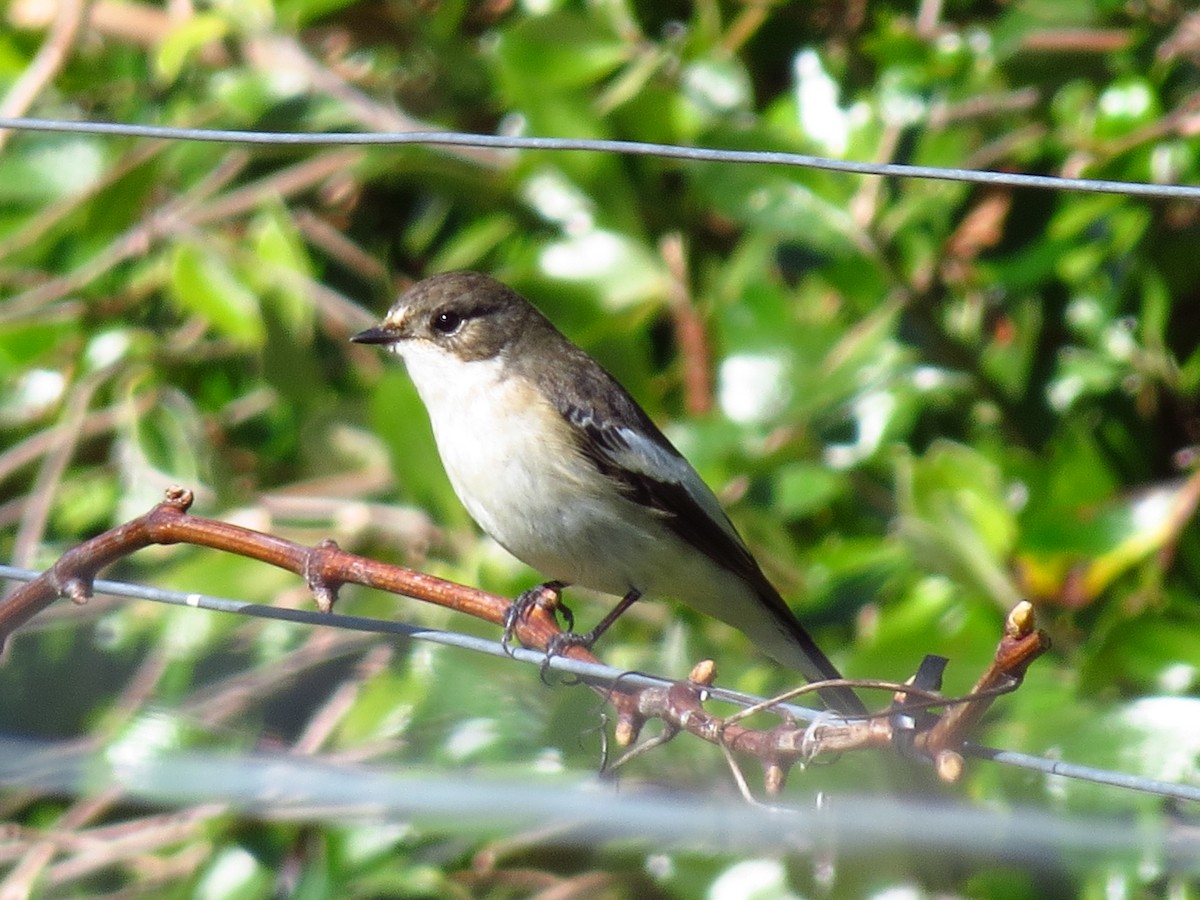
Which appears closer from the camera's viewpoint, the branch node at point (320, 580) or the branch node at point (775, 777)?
the branch node at point (775, 777)

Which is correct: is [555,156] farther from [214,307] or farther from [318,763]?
[318,763]

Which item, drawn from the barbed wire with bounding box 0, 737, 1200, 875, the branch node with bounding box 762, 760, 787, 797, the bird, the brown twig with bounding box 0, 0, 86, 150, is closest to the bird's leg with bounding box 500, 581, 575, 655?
the bird

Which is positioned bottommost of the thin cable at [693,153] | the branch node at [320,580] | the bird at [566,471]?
the branch node at [320,580]

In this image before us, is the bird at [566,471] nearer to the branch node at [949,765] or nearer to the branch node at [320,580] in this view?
the branch node at [320,580]

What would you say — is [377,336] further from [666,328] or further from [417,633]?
[417,633]

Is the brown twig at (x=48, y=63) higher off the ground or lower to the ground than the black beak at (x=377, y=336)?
higher

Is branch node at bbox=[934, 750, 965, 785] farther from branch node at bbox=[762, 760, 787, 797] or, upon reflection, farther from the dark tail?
the dark tail

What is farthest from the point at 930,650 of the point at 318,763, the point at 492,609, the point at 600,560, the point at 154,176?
the point at 154,176

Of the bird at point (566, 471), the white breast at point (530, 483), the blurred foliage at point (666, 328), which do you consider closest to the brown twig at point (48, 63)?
the blurred foliage at point (666, 328)
